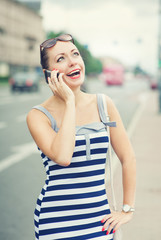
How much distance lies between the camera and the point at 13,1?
70.6 m

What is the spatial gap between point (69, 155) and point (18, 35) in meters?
73.7

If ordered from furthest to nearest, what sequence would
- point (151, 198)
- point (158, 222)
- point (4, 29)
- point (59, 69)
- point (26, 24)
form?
point (26, 24)
point (4, 29)
point (151, 198)
point (158, 222)
point (59, 69)

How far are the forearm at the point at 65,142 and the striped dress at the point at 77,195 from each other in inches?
2.4

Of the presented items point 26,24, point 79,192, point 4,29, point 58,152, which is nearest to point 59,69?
point 58,152

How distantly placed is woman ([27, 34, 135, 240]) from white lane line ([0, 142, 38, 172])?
5.22 meters

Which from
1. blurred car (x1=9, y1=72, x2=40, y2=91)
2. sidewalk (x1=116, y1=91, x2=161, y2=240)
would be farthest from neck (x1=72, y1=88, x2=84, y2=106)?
blurred car (x1=9, y1=72, x2=40, y2=91)

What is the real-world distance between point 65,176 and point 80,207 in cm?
15

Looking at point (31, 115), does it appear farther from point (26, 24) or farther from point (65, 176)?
point (26, 24)

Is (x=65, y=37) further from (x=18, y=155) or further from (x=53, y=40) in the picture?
(x=18, y=155)

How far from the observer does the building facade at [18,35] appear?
67.6 metres

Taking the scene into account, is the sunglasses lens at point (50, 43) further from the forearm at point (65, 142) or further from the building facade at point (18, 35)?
the building facade at point (18, 35)

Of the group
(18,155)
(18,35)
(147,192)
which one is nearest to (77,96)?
(147,192)

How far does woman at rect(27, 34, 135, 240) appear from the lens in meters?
1.77

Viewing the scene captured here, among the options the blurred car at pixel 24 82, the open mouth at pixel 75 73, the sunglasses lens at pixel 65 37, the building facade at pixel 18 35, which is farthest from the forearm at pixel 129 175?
the building facade at pixel 18 35
